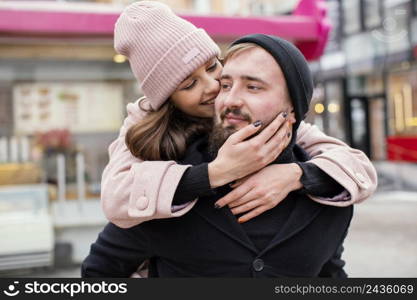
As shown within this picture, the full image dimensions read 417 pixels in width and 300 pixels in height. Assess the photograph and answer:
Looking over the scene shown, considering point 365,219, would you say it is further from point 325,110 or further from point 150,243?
point 325,110

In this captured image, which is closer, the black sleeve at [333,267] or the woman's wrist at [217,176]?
the woman's wrist at [217,176]

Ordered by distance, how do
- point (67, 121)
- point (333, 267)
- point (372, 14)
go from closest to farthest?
point (333, 267) < point (67, 121) < point (372, 14)

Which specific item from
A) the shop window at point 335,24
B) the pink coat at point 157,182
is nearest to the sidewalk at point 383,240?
the pink coat at point 157,182

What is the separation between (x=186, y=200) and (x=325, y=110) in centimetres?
2027

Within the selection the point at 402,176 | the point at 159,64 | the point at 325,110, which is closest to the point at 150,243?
the point at 159,64

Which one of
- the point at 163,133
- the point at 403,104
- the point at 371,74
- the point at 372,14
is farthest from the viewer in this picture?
the point at 371,74

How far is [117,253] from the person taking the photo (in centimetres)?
165

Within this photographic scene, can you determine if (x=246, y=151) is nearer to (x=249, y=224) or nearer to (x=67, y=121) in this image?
(x=249, y=224)

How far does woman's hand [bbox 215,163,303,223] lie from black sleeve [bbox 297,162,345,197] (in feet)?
0.07

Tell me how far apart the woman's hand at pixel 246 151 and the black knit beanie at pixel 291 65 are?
0.07 metres

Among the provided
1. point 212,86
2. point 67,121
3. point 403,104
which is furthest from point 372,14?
point 212,86

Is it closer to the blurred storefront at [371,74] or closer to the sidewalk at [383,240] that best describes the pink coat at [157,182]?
the sidewalk at [383,240]

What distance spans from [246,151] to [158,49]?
1.65ft

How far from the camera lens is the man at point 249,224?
1499 mm
